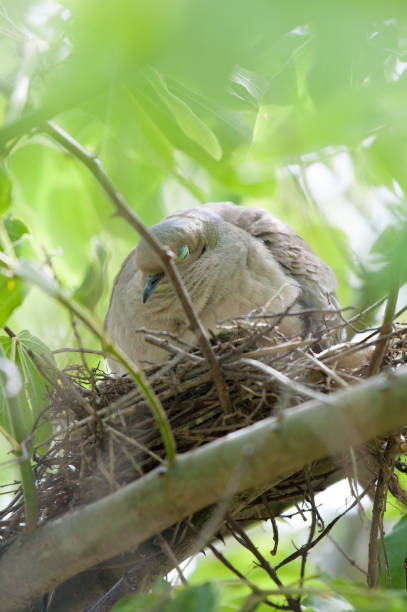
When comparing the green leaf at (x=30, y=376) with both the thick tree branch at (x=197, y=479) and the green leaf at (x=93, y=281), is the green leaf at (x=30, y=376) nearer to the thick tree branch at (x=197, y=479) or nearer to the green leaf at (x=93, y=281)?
the thick tree branch at (x=197, y=479)

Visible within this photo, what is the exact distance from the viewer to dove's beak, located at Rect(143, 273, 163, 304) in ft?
9.75

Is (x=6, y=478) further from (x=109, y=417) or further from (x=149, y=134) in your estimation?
(x=149, y=134)

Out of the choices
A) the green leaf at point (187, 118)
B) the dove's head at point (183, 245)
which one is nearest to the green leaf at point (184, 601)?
the green leaf at point (187, 118)

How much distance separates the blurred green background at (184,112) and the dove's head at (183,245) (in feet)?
0.45

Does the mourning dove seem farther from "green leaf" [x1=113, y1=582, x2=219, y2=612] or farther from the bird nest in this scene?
"green leaf" [x1=113, y1=582, x2=219, y2=612]

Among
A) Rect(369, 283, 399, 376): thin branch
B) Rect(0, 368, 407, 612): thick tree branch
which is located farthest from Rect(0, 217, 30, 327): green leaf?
Rect(369, 283, 399, 376): thin branch

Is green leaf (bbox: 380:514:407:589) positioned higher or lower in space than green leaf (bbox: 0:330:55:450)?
lower

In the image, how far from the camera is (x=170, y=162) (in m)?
2.47

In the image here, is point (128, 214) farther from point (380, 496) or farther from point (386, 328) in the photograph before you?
point (380, 496)

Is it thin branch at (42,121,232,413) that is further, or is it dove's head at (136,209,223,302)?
dove's head at (136,209,223,302)

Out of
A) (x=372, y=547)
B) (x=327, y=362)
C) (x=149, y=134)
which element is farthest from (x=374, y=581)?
(x=149, y=134)

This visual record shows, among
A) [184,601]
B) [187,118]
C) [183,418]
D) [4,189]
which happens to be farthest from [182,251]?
[184,601]

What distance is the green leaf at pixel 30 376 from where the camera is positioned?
7.78 feet

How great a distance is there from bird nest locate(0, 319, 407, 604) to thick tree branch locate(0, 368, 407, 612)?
31 centimetres
